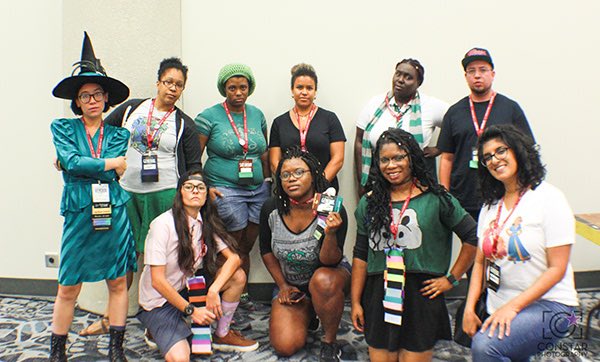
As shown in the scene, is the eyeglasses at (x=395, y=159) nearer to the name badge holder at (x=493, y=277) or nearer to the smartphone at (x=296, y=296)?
the name badge holder at (x=493, y=277)

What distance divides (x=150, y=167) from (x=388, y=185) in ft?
5.03

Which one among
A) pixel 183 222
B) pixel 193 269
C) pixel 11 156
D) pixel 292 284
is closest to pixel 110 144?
pixel 183 222

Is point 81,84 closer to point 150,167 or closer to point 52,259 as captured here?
point 150,167

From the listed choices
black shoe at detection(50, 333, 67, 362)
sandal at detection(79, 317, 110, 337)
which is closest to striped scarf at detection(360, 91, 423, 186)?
sandal at detection(79, 317, 110, 337)

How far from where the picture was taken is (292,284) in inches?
121

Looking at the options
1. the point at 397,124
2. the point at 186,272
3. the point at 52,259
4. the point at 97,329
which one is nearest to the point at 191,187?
the point at 186,272

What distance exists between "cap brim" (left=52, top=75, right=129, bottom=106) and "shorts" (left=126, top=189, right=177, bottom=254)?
28.5 inches

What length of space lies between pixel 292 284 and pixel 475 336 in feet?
3.98

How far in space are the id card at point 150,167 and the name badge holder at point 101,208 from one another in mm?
500

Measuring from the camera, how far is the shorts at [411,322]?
2.51m

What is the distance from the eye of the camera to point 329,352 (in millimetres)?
2857

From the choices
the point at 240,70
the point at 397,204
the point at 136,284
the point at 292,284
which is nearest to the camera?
the point at 397,204

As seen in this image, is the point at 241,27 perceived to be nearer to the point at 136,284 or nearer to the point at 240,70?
the point at 240,70

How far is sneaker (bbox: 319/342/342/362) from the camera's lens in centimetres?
284
